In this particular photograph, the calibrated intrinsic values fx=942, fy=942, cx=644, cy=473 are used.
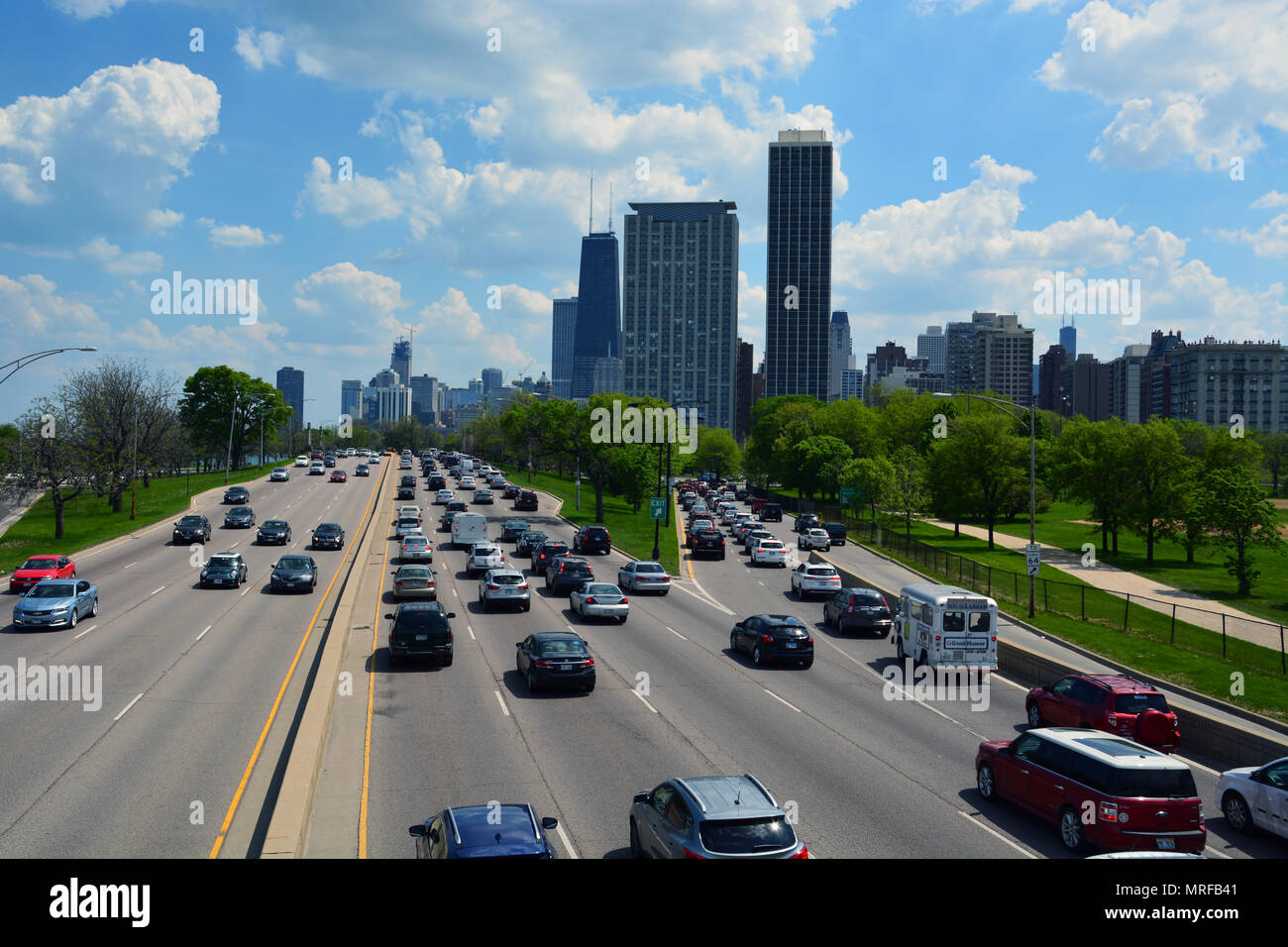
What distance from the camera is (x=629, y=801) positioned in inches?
536

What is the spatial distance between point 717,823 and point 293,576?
30.3m

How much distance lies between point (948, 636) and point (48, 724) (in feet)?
68.5

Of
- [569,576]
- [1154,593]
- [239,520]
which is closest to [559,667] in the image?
[569,576]

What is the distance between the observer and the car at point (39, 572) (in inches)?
1350

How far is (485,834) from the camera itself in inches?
350

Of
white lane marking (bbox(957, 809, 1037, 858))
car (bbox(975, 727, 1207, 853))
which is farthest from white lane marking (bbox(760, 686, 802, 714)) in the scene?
car (bbox(975, 727, 1207, 853))

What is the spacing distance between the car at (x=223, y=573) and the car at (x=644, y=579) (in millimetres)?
15722

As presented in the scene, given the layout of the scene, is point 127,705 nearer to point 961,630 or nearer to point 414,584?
point 414,584

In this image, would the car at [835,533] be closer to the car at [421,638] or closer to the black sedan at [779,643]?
the black sedan at [779,643]

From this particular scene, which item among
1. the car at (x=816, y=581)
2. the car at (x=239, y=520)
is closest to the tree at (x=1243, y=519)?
the car at (x=816, y=581)

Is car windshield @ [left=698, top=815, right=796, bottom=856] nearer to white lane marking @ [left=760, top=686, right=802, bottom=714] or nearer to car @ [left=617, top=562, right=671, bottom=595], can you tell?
white lane marking @ [left=760, top=686, right=802, bottom=714]

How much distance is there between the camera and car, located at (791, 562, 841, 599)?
40.7 metres

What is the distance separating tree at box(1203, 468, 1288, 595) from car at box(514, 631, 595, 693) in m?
50.5
